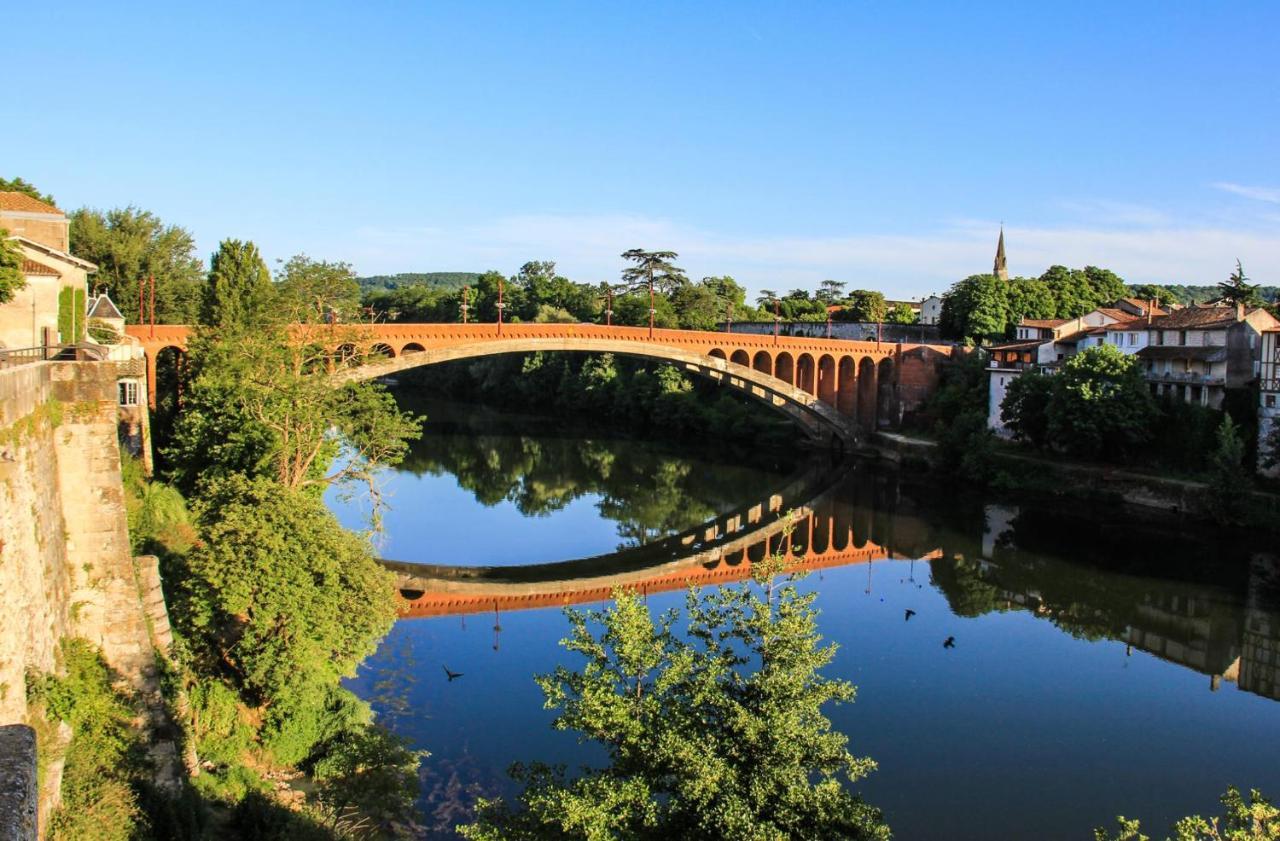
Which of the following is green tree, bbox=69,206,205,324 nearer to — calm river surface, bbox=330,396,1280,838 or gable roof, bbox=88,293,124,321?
gable roof, bbox=88,293,124,321

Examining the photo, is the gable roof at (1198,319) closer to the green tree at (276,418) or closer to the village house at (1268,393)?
the village house at (1268,393)

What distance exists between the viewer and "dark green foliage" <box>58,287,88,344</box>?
23.0 meters

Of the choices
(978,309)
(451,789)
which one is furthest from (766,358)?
(451,789)

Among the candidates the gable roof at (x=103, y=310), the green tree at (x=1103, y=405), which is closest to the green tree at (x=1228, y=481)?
the green tree at (x=1103, y=405)

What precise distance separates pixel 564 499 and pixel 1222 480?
2162 centimetres

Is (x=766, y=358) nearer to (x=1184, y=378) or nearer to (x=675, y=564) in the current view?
(x=1184, y=378)

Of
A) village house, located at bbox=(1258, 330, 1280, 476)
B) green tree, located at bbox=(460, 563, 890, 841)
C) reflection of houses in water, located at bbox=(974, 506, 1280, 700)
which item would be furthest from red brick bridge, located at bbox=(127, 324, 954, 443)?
green tree, located at bbox=(460, 563, 890, 841)

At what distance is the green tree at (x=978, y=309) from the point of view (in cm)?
5469

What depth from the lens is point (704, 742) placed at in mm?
9383

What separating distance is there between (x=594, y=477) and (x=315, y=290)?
16.9m

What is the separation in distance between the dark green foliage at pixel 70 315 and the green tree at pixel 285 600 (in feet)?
33.1

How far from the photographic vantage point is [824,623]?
22.8 metres

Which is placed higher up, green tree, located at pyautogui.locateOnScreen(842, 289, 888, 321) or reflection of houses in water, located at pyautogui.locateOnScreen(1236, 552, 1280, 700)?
green tree, located at pyautogui.locateOnScreen(842, 289, 888, 321)

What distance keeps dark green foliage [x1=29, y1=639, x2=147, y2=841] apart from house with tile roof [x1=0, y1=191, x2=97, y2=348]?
10.7 m
